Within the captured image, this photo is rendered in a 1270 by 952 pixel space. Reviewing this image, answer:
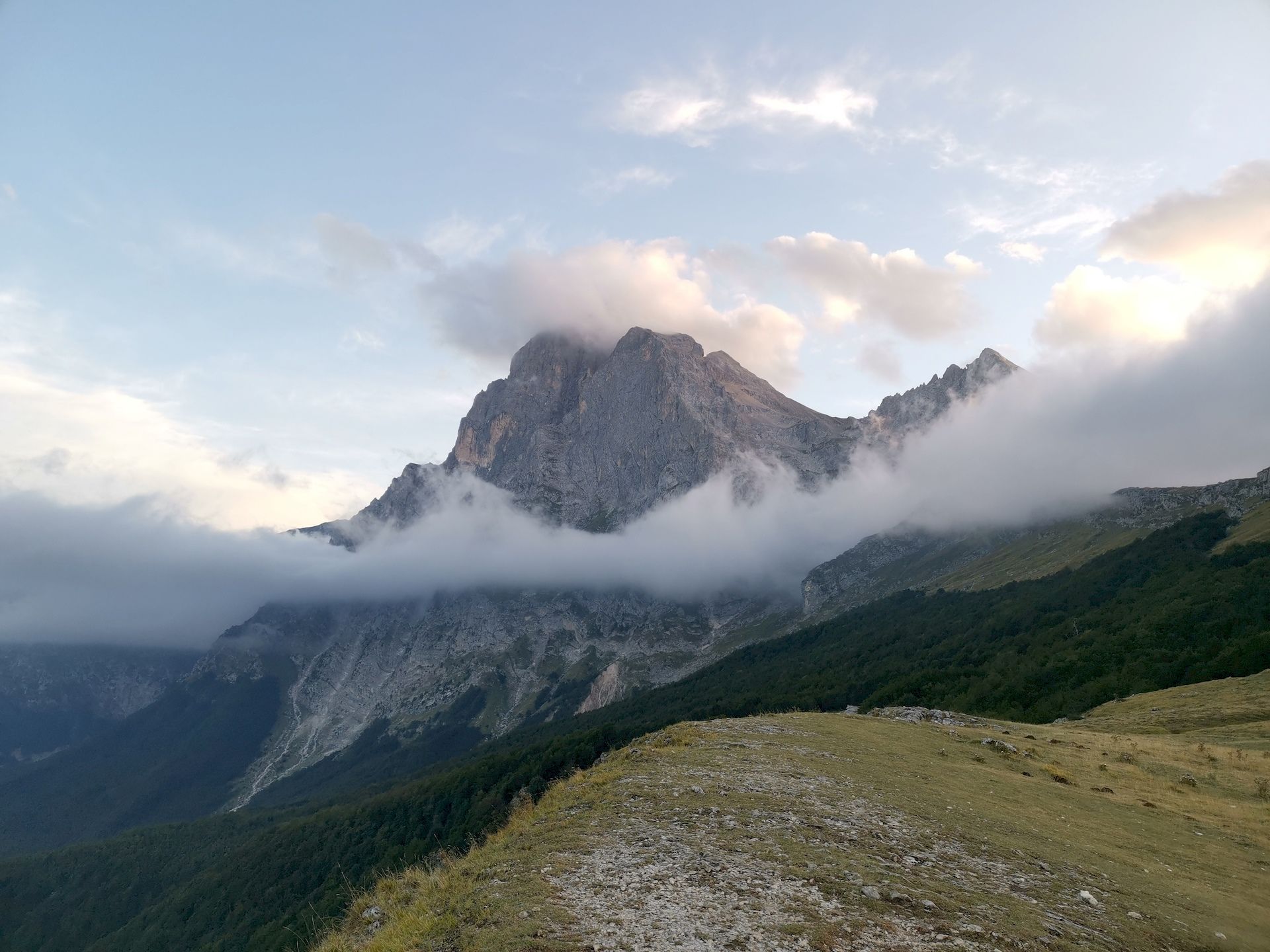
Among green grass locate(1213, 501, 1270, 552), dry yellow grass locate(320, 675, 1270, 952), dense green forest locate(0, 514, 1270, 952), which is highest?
green grass locate(1213, 501, 1270, 552)

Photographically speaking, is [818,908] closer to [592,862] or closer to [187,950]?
[592,862]

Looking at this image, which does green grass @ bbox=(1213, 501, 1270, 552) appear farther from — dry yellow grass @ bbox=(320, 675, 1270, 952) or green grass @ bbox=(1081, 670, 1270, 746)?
dry yellow grass @ bbox=(320, 675, 1270, 952)

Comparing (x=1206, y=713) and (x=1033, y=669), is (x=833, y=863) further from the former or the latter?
(x=1033, y=669)

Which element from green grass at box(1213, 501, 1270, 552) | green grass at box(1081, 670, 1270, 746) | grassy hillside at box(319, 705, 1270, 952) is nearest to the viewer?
grassy hillside at box(319, 705, 1270, 952)

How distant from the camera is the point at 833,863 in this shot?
695 inches

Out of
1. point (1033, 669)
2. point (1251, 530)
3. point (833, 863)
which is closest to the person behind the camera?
point (833, 863)

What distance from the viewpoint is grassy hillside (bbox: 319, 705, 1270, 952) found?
1404 cm

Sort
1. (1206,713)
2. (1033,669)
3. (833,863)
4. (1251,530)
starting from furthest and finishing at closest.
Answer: (1251,530)
(1033,669)
(1206,713)
(833,863)

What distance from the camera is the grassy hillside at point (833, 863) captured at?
46.1 ft

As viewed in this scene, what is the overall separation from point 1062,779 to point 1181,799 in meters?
5.35

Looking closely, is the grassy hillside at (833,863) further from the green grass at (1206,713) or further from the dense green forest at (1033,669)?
the dense green forest at (1033,669)

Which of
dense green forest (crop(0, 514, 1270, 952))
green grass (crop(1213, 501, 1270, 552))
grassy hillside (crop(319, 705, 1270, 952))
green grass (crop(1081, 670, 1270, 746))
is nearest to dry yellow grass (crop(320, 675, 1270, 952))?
grassy hillside (crop(319, 705, 1270, 952))

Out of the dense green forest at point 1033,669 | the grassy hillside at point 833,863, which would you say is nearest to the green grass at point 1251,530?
the dense green forest at point 1033,669

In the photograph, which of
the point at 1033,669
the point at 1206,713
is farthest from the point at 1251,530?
the point at 1206,713
